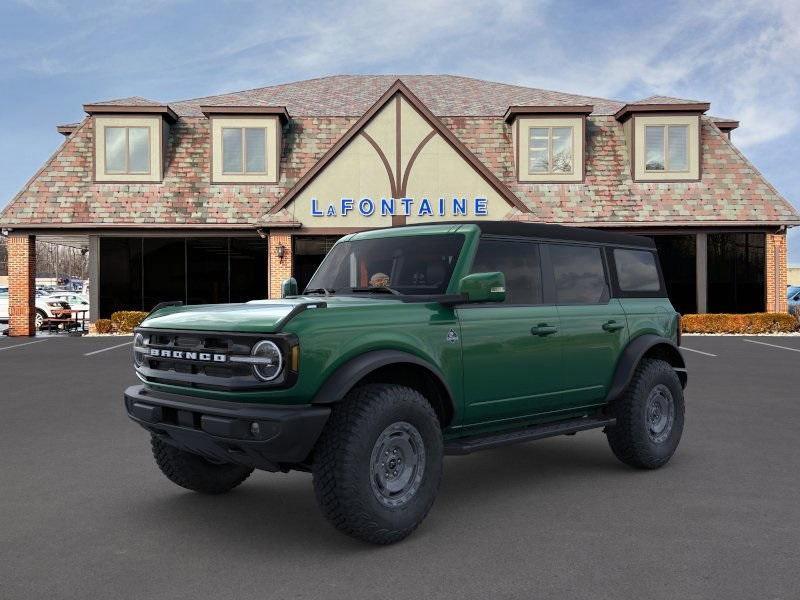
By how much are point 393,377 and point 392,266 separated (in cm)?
116

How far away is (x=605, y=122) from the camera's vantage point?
24.4 m

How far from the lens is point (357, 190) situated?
21594 millimetres

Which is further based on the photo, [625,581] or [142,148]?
[142,148]

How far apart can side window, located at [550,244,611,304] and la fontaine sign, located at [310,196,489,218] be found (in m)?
15.3

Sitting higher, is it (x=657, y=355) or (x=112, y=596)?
(x=657, y=355)

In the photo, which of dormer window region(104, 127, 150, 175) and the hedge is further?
dormer window region(104, 127, 150, 175)

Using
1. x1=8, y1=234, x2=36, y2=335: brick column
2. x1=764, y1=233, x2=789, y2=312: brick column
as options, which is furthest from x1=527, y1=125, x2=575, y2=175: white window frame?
x1=8, y1=234, x2=36, y2=335: brick column

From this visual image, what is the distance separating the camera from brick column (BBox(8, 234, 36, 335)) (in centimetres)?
2202

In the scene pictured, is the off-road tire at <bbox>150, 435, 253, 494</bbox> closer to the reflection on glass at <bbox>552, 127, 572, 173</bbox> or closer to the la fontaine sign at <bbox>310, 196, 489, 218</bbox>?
the la fontaine sign at <bbox>310, 196, 489, 218</bbox>

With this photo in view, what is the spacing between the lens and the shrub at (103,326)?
2222 centimetres

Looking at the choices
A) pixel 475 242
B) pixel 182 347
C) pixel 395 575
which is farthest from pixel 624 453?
pixel 182 347

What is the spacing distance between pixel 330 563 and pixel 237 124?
20.4 metres

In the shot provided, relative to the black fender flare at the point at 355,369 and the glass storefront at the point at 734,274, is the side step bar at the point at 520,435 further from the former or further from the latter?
the glass storefront at the point at 734,274

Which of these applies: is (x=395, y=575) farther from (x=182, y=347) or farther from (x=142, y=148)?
(x=142, y=148)
